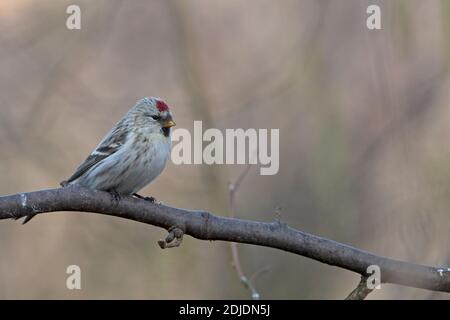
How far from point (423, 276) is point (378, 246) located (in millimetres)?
3568

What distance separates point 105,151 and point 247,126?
3152 millimetres

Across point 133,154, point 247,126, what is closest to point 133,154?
point 133,154

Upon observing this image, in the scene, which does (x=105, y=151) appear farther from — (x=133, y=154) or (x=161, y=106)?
(x=161, y=106)

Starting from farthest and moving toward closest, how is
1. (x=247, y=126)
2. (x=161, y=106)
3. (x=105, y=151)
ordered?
1. (x=247, y=126)
2. (x=161, y=106)
3. (x=105, y=151)

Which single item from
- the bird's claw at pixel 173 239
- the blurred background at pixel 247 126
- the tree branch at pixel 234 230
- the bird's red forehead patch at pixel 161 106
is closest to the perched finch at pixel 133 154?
the bird's red forehead patch at pixel 161 106

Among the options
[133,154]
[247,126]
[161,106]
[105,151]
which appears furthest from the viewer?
[247,126]

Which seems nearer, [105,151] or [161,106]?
[105,151]

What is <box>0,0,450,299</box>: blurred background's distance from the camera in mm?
7977

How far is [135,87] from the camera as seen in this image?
10000 millimetres

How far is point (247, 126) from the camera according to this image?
9062mm

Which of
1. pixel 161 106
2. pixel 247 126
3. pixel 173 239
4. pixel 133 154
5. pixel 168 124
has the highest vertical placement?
pixel 247 126

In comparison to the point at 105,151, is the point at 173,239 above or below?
below

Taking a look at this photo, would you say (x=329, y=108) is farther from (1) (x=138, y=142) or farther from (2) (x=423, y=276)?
(2) (x=423, y=276)

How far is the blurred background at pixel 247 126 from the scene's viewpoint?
7.98m
